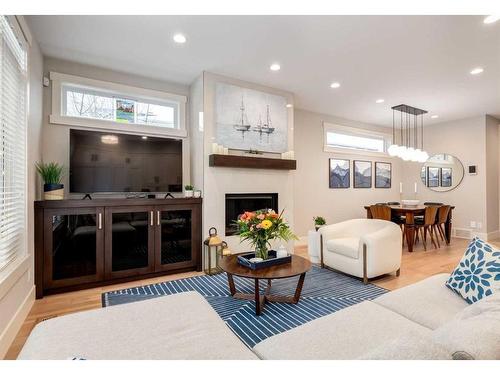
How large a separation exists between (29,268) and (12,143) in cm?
125

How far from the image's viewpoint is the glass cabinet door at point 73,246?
114 inches

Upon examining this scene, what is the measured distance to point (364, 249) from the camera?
3215 mm

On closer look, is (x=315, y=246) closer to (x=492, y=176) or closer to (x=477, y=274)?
(x=477, y=274)

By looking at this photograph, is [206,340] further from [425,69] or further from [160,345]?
[425,69]

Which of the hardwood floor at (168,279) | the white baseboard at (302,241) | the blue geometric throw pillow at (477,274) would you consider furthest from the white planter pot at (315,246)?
the blue geometric throw pillow at (477,274)

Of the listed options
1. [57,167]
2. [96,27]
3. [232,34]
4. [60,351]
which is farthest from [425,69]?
[57,167]

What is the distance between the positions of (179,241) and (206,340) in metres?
2.52

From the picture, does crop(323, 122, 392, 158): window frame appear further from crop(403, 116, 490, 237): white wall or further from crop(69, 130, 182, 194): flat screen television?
crop(69, 130, 182, 194): flat screen television

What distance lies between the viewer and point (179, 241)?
144 inches

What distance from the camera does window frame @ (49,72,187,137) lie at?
3334 millimetres

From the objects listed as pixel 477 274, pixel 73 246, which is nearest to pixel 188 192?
pixel 73 246

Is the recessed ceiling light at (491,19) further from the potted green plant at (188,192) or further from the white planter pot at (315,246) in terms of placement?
the potted green plant at (188,192)

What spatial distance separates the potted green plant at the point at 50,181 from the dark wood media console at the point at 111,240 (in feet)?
0.46

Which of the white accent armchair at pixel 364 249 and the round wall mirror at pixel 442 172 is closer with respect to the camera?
the white accent armchair at pixel 364 249
